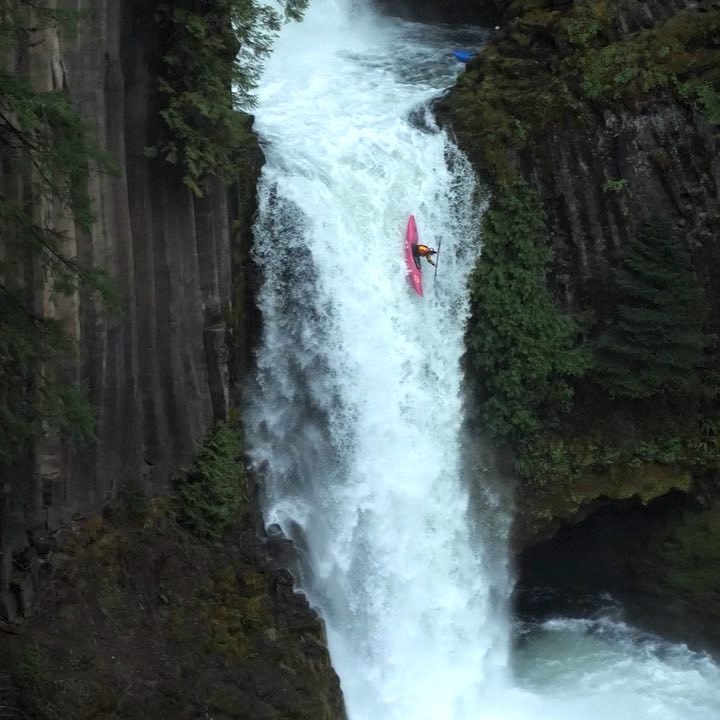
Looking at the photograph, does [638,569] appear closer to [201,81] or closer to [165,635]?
[165,635]

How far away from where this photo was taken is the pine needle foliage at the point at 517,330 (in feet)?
61.1

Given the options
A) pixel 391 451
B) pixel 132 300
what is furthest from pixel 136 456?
pixel 391 451

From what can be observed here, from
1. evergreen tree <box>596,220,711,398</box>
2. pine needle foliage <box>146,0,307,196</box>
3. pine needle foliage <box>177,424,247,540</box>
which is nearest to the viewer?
pine needle foliage <box>146,0,307,196</box>

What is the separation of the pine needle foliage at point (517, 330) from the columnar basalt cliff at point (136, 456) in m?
4.85

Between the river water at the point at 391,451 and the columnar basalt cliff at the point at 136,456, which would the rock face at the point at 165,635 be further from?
the river water at the point at 391,451

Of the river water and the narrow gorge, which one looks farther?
the river water

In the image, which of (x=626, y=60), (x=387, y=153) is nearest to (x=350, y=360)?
(x=387, y=153)

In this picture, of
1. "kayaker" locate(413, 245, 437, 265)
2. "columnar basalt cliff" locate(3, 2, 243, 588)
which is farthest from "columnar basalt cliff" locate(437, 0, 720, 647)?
"columnar basalt cliff" locate(3, 2, 243, 588)

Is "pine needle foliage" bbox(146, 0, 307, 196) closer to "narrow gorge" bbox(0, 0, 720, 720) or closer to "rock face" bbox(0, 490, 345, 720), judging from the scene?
"narrow gorge" bbox(0, 0, 720, 720)

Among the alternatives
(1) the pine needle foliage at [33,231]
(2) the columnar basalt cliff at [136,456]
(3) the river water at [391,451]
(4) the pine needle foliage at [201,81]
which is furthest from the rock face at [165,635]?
(4) the pine needle foliage at [201,81]

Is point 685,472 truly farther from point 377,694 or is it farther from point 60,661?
point 60,661

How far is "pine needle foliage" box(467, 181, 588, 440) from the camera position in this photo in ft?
61.1

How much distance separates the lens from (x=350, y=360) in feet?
54.4

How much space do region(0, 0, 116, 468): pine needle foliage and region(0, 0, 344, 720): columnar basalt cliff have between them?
0.24 feet
